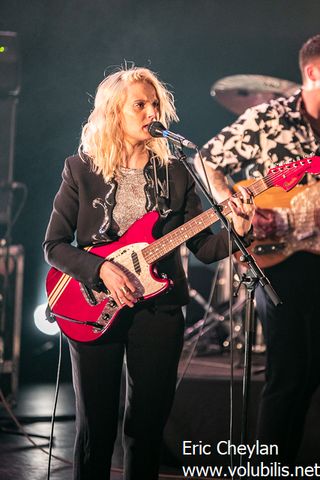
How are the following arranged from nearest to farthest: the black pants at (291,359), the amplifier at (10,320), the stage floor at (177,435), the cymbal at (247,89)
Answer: the black pants at (291,359) < the stage floor at (177,435) < the amplifier at (10,320) < the cymbal at (247,89)

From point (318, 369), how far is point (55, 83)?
4.27m

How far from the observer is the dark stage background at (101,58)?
21.9ft

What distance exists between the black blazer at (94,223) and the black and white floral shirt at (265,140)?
65 cm

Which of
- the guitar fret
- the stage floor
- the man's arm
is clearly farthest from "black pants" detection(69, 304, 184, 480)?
the stage floor

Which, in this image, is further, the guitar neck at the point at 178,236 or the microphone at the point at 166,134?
the guitar neck at the point at 178,236

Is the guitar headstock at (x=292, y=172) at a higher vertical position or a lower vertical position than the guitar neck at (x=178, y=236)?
higher

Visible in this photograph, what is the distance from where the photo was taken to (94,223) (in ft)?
10.1

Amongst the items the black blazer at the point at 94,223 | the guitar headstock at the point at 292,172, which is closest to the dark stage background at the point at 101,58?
the black blazer at the point at 94,223

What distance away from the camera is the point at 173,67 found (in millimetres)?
7457

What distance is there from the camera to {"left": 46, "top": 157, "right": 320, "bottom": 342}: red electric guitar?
299 centimetres

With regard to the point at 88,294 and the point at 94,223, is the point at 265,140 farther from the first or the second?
the point at 88,294

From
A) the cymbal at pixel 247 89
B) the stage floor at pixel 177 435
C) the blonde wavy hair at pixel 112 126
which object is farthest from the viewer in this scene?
the cymbal at pixel 247 89

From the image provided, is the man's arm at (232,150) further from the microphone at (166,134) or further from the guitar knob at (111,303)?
the guitar knob at (111,303)

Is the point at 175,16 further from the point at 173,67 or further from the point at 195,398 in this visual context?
the point at 195,398
